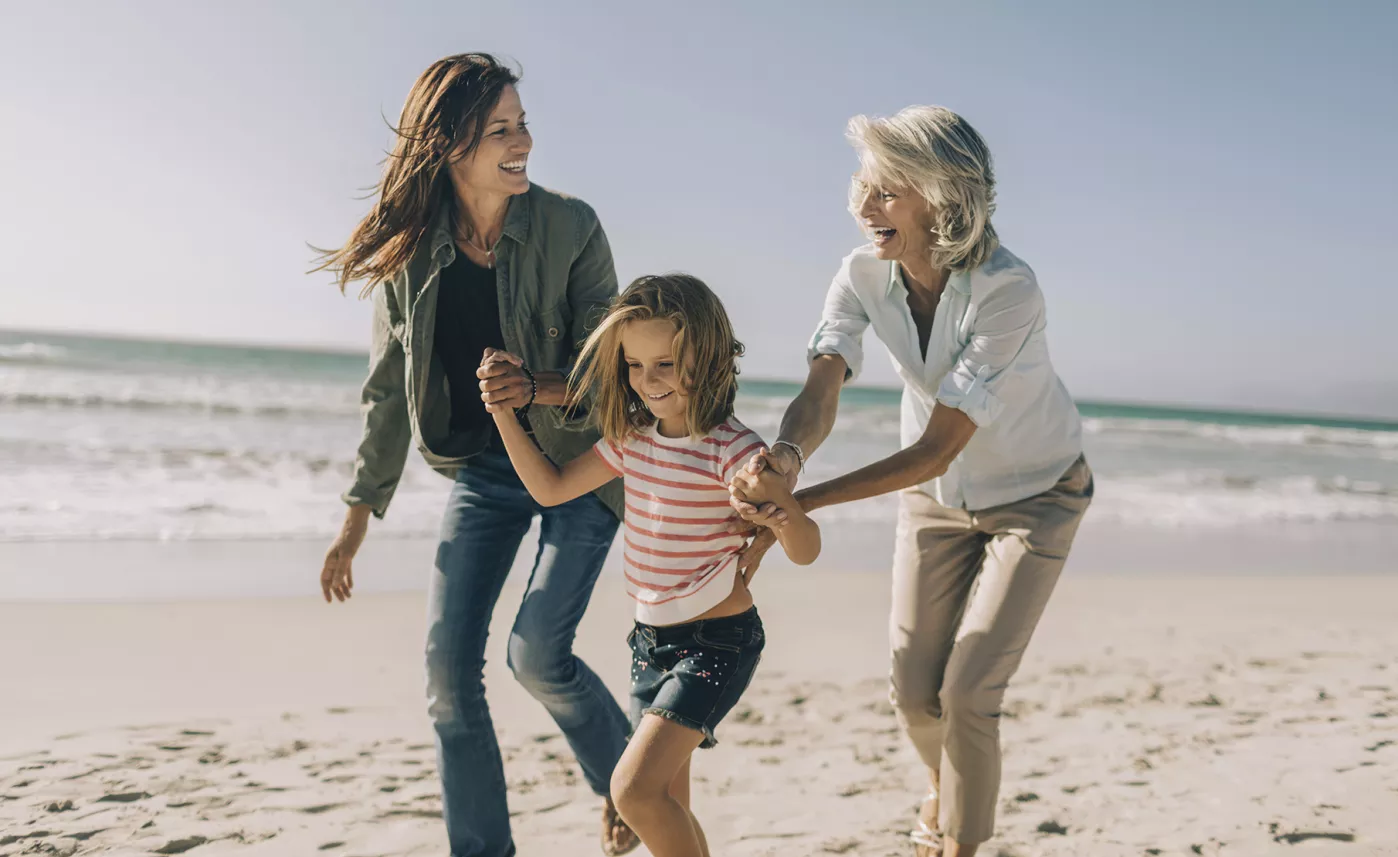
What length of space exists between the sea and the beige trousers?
6091 millimetres

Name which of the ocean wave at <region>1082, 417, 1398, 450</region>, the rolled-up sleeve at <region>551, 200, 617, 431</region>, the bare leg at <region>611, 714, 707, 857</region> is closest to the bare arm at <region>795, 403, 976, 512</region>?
the bare leg at <region>611, 714, 707, 857</region>

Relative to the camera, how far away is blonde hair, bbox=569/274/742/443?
7.65 ft

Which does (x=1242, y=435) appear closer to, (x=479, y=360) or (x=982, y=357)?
(x=982, y=357)

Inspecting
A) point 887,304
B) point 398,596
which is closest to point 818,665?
point 398,596

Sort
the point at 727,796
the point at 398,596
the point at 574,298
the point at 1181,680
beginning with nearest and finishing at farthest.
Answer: the point at 574,298
the point at 727,796
the point at 1181,680
the point at 398,596

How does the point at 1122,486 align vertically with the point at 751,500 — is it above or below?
below

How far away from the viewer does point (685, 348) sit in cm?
232

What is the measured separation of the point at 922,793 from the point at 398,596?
12.5 ft

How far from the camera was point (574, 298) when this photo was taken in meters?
3.06

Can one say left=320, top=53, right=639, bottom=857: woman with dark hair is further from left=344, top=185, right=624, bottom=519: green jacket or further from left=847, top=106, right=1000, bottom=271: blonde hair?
left=847, top=106, right=1000, bottom=271: blonde hair

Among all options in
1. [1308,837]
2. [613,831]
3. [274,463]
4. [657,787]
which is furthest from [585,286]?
[274,463]

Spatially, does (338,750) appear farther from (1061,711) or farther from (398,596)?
(1061,711)

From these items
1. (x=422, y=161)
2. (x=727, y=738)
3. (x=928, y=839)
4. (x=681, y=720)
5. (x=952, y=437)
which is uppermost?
(x=422, y=161)

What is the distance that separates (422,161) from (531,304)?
486mm
